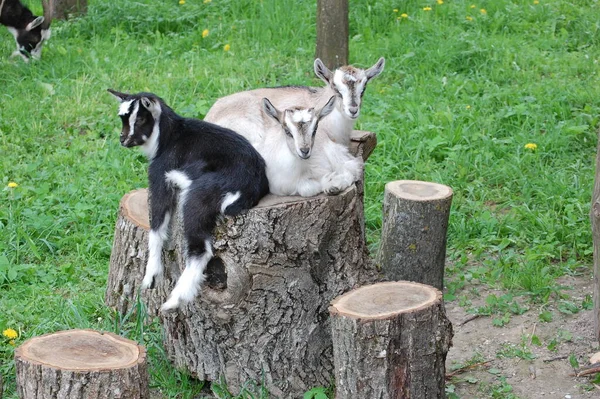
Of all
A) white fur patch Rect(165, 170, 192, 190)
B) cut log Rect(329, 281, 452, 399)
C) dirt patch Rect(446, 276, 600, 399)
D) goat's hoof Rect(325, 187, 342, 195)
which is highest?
white fur patch Rect(165, 170, 192, 190)

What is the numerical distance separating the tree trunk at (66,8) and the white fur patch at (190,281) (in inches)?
266

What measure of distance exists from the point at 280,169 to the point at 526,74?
14.3 feet

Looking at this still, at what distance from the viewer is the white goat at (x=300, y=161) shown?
180 inches

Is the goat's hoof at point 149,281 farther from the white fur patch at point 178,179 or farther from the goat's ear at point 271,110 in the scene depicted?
the goat's ear at point 271,110

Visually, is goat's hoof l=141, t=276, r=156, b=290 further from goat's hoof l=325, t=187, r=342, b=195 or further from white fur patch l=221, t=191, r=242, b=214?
goat's hoof l=325, t=187, r=342, b=195

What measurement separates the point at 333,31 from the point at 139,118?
156 inches

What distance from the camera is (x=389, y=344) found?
4148mm

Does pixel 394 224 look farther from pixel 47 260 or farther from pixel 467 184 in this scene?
pixel 47 260

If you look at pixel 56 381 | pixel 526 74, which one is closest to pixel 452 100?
pixel 526 74

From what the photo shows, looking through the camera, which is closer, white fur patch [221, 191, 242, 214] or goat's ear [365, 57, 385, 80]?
white fur patch [221, 191, 242, 214]

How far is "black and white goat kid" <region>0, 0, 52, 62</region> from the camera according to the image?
367 inches

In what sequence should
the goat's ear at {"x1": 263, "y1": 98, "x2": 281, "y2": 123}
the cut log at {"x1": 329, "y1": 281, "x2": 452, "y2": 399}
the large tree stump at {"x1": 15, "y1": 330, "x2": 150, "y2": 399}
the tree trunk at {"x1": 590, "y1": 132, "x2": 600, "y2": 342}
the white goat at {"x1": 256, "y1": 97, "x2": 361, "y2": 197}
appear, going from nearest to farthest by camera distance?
the large tree stump at {"x1": 15, "y1": 330, "x2": 150, "y2": 399} → the cut log at {"x1": 329, "y1": 281, "x2": 452, "y2": 399} → the white goat at {"x1": 256, "y1": 97, "x2": 361, "y2": 197} → the goat's ear at {"x1": 263, "y1": 98, "x2": 281, "y2": 123} → the tree trunk at {"x1": 590, "y1": 132, "x2": 600, "y2": 342}

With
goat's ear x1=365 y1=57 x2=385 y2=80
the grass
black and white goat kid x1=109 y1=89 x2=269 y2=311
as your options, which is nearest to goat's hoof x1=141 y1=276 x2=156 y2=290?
black and white goat kid x1=109 y1=89 x2=269 y2=311

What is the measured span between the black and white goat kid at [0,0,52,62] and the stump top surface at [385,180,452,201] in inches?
200
